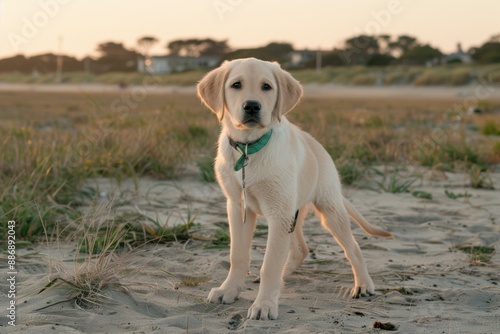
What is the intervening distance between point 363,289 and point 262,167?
3.17 ft

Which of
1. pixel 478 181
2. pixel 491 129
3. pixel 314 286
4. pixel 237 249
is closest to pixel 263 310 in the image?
pixel 237 249

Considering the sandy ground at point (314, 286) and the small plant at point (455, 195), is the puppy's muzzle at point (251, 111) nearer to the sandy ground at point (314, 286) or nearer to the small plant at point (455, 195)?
the sandy ground at point (314, 286)

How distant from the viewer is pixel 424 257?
15.3 ft

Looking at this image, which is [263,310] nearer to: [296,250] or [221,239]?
[296,250]

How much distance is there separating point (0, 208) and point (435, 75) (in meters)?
29.5

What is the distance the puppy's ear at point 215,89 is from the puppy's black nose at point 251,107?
0.96 feet

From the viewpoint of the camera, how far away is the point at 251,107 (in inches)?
136

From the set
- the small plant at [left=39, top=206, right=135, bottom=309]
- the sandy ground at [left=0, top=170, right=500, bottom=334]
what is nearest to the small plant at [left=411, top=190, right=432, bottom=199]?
the sandy ground at [left=0, top=170, right=500, bottom=334]

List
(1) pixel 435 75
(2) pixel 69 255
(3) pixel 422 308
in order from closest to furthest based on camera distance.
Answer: (3) pixel 422 308, (2) pixel 69 255, (1) pixel 435 75

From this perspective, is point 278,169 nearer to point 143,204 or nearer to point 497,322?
point 497,322

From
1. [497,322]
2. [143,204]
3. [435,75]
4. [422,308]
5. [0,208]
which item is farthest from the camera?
[435,75]

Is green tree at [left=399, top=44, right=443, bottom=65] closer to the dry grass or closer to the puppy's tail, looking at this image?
the dry grass

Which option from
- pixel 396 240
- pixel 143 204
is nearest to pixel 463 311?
pixel 396 240

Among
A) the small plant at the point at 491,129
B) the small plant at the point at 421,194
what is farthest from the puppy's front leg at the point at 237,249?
the small plant at the point at 491,129
